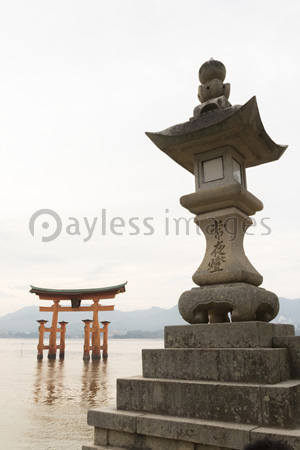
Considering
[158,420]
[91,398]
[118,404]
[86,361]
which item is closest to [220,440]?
[158,420]

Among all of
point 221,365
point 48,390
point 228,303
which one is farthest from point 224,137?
point 48,390

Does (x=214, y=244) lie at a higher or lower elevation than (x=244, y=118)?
lower

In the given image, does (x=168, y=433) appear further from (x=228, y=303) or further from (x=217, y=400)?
(x=228, y=303)

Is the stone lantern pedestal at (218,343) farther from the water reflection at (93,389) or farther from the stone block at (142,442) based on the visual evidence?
the water reflection at (93,389)

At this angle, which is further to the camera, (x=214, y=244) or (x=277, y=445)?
(x=214, y=244)

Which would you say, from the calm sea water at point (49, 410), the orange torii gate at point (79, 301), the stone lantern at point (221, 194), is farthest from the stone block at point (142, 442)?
the orange torii gate at point (79, 301)

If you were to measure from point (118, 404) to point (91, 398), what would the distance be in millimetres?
5139

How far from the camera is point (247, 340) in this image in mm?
3406

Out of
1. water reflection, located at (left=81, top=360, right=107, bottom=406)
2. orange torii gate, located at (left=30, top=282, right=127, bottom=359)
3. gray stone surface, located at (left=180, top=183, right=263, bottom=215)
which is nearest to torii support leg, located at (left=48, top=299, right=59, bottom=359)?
orange torii gate, located at (left=30, top=282, right=127, bottom=359)

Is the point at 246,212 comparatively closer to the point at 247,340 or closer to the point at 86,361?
the point at 247,340

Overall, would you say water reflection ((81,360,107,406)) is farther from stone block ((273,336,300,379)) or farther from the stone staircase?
stone block ((273,336,300,379))

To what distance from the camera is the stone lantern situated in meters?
3.91

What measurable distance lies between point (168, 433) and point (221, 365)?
0.78 m

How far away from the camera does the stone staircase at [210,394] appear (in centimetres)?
290
